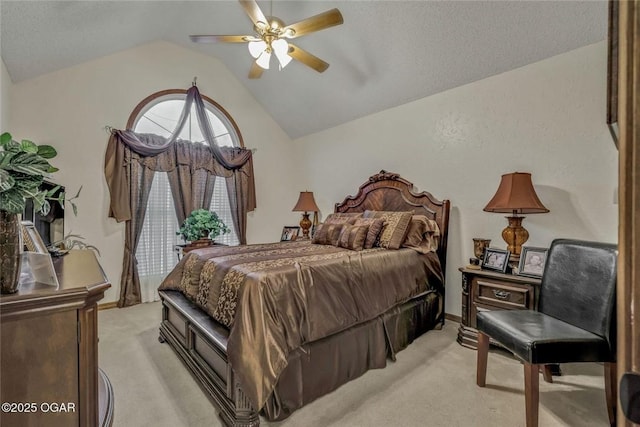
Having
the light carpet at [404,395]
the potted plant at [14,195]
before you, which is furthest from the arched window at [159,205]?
the potted plant at [14,195]

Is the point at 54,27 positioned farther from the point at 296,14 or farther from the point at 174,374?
the point at 174,374

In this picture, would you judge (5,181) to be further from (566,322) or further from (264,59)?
(566,322)

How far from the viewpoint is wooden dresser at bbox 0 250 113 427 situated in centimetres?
86

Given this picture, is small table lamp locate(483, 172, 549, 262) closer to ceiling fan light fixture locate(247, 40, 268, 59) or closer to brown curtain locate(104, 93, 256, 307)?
ceiling fan light fixture locate(247, 40, 268, 59)

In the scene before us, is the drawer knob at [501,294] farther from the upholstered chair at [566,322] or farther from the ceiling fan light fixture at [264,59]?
the ceiling fan light fixture at [264,59]

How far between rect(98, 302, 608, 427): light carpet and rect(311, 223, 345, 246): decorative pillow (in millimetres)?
1309

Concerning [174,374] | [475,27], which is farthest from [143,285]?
[475,27]

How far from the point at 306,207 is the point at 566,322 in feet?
11.1

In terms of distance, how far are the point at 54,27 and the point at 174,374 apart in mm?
3220

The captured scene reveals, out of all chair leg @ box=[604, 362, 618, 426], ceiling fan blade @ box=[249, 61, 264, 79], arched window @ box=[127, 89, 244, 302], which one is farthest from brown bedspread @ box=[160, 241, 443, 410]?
ceiling fan blade @ box=[249, 61, 264, 79]

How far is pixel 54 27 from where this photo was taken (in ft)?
8.53

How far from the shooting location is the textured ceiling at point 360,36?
94.7 inches

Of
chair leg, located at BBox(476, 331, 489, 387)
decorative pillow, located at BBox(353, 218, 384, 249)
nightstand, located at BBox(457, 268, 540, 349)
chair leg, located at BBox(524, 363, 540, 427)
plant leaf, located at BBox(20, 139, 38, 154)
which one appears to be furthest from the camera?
decorative pillow, located at BBox(353, 218, 384, 249)

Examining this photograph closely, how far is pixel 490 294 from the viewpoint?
8.24 ft
